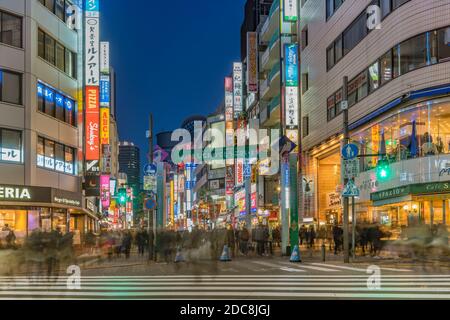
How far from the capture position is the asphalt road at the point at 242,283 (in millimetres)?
14305

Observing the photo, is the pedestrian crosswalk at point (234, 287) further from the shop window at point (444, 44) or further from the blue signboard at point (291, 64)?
the blue signboard at point (291, 64)

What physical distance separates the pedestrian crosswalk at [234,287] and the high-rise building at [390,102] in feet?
28.7

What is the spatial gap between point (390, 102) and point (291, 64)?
1489cm

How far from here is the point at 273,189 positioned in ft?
212

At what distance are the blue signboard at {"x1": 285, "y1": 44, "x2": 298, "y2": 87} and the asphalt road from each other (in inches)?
936

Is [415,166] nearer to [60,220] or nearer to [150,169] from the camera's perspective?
[150,169]

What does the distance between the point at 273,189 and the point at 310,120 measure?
705 inches

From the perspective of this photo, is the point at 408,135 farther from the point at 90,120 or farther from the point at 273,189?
the point at 273,189

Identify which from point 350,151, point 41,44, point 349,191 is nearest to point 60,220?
point 41,44

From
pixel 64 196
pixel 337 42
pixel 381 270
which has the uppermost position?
pixel 337 42

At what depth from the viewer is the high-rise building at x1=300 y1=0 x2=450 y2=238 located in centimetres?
2841

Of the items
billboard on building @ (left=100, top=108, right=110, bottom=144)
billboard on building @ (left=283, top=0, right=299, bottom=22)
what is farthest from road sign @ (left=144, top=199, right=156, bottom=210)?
billboard on building @ (left=283, top=0, right=299, bottom=22)

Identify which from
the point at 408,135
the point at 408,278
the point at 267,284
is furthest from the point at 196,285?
the point at 408,135

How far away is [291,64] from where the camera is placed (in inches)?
1790
